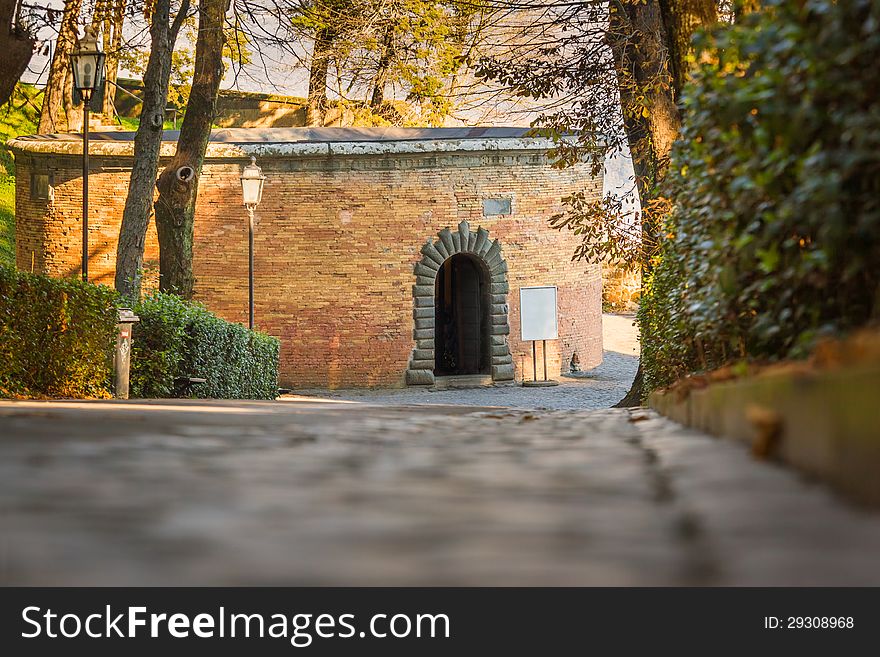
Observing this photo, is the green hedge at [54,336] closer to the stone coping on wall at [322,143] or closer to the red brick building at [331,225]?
the red brick building at [331,225]

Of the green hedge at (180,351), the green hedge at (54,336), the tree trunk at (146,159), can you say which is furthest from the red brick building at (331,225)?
the green hedge at (54,336)

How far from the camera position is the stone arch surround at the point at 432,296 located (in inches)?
953

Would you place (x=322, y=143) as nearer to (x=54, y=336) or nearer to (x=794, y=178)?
(x=54, y=336)

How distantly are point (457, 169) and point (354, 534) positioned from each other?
22.4 m

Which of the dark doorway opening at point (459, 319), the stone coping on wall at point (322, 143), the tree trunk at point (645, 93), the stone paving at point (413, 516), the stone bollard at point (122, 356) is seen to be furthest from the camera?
the dark doorway opening at point (459, 319)

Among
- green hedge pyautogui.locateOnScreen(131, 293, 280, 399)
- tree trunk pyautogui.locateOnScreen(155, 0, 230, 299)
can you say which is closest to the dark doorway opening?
tree trunk pyautogui.locateOnScreen(155, 0, 230, 299)

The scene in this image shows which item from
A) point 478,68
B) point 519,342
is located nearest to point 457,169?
point 519,342

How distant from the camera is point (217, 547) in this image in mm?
2201

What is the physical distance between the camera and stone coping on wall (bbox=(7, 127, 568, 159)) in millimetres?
23812

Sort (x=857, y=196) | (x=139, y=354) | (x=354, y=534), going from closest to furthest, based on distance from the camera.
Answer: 1. (x=354, y=534)
2. (x=857, y=196)
3. (x=139, y=354)

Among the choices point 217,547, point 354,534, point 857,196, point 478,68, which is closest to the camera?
point 217,547

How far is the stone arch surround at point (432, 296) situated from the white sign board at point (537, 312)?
0.40 m
